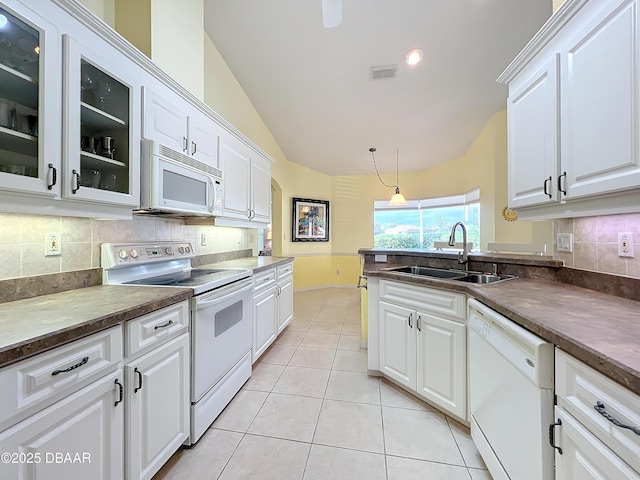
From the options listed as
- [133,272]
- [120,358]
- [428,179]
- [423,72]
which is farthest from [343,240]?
[120,358]

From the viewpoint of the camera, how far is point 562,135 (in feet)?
4.14

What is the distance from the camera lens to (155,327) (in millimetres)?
1270

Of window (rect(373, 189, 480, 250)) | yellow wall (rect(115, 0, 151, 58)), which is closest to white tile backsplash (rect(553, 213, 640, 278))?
yellow wall (rect(115, 0, 151, 58))

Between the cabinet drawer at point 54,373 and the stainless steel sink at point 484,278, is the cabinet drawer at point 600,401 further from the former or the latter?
the cabinet drawer at point 54,373

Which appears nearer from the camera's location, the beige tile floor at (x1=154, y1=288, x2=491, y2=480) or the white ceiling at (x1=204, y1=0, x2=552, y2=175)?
the beige tile floor at (x1=154, y1=288, x2=491, y2=480)

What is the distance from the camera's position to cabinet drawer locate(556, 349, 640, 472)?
0.63m

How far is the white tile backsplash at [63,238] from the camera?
1.23 metres

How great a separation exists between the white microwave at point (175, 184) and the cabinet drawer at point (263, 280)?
0.69 meters

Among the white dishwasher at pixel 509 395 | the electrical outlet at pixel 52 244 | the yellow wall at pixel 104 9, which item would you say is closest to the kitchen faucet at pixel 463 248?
the white dishwasher at pixel 509 395

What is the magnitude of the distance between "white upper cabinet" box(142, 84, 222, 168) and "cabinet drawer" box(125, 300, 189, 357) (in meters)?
1.07

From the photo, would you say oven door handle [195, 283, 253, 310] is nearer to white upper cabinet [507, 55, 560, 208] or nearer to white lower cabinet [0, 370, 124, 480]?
white lower cabinet [0, 370, 124, 480]

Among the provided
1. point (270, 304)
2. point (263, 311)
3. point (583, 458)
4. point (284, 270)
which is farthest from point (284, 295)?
point (583, 458)

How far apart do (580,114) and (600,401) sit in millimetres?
1128

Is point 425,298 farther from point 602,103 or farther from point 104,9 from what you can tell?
point 104,9
